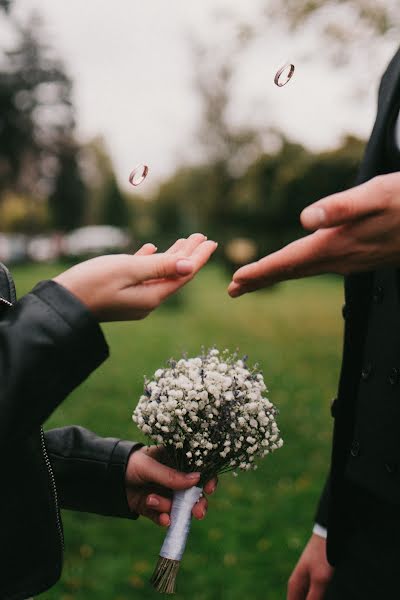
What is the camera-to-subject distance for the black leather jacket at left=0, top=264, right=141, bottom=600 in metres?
1.35

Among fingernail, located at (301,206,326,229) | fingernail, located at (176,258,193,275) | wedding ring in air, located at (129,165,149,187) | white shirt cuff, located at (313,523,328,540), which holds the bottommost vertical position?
white shirt cuff, located at (313,523,328,540)

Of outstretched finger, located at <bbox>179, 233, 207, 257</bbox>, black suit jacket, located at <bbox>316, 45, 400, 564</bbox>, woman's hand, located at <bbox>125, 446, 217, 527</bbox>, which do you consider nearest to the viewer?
outstretched finger, located at <bbox>179, 233, 207, 257</bbox>

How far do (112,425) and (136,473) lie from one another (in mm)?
5172

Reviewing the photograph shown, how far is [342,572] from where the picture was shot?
1912 mm

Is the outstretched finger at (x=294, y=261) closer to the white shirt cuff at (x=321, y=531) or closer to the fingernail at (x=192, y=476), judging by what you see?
the fingernail at (x=192, y=476)

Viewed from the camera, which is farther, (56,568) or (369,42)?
(369,42)

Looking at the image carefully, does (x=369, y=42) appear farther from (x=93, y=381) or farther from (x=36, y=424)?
(x=36, y=424)

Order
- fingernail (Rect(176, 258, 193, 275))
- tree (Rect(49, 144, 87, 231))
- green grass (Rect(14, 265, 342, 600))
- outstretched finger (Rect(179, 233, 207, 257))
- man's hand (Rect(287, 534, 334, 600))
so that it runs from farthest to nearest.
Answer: tree (Rect(49, 144, 87, 231))
green grass (Rect(14, 265, 342, 600))
man's hand (Rect(287, 534, 334, 600))
outstretched finger (Rect(179, 233, 207, 257))
fingernail (Rect(176, 258, 193, 275))

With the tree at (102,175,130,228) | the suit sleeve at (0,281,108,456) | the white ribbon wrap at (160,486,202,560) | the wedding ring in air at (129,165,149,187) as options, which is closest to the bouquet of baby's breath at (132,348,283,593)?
the white ribbon wrap at (160,486,202,560)

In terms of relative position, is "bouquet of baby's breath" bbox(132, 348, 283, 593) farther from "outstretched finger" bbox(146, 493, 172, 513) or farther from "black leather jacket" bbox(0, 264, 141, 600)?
"black leather jacket" bbox(0, 264, 141, 600)

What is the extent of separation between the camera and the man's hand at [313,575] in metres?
2.03

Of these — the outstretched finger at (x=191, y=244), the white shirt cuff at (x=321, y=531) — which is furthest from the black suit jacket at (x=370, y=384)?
the outstretched finger at (x=191, y=244)

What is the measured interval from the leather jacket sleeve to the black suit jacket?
704mm

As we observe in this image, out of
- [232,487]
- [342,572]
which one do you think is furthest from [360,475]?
[232,487]
